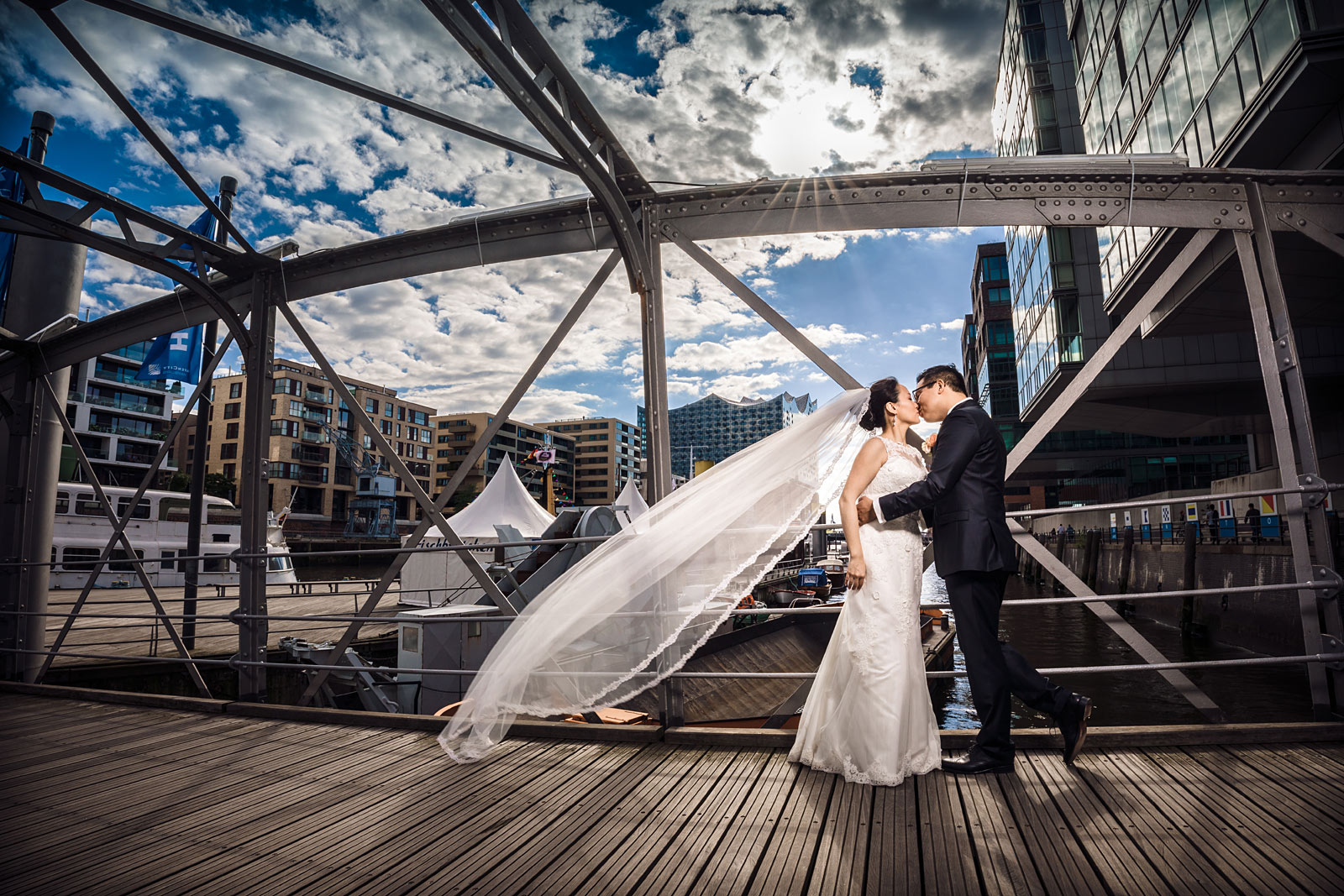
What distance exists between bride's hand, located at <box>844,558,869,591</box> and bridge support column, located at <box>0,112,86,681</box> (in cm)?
763

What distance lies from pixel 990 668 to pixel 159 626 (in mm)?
14996

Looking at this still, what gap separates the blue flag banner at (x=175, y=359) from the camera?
31.3 feet

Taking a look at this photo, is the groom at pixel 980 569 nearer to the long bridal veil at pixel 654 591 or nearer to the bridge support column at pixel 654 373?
the long bridal veil at pixel 654 591

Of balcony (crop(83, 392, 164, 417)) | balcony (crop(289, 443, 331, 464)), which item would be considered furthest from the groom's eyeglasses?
balcony (crop(289, 443, 331, 464))

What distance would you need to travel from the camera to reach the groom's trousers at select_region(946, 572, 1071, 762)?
299cm

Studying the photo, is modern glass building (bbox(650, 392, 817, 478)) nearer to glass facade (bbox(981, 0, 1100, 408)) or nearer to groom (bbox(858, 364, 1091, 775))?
glass facade (bbox(981, 0, 1100, 408))

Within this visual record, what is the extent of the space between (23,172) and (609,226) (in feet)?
13.6

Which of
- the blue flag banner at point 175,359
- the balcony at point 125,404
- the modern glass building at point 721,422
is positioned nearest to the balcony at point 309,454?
the balcony at point 125,404

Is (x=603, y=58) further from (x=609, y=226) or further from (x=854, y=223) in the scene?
(x=854, y=223)

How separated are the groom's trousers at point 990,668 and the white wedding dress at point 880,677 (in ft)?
0.68

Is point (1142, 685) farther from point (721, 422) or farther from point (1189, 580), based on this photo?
point (721, 422)

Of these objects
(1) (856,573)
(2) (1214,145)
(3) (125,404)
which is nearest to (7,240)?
(1) (856,573)

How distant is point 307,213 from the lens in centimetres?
750

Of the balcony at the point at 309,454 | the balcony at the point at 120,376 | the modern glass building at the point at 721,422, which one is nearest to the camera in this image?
the balcony at the point at 120,376
